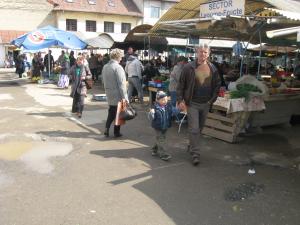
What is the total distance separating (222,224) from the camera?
4359 millimetres

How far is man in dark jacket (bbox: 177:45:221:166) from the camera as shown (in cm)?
643

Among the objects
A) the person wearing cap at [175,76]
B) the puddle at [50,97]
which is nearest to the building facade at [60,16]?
the puddle at [50,97]

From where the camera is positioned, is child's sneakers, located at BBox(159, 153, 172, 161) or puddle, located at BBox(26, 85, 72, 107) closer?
child's sneakers, located at BBox(159, 153, 172, 161)

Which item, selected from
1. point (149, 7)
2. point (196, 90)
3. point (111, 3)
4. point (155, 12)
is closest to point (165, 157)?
point (196, 90)

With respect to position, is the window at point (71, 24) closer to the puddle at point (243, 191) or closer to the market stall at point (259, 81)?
the market stall at point (259, 81)

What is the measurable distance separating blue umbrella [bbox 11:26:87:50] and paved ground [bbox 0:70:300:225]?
10.4 m

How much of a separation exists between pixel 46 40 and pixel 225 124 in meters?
13.5

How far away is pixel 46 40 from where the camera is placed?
19.3 m

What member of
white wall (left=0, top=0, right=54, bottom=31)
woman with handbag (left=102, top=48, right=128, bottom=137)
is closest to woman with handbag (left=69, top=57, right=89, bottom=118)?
woman with handbag (left=102, top=48, right=128, bottom=137)

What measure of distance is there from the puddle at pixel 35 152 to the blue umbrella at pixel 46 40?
12001mm

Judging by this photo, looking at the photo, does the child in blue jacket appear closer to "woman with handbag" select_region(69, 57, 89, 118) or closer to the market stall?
the market stall

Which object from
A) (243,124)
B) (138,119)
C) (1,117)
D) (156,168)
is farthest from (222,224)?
(1,117)

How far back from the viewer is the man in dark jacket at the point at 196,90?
643 cm

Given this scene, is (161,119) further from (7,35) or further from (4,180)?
(7,35)
